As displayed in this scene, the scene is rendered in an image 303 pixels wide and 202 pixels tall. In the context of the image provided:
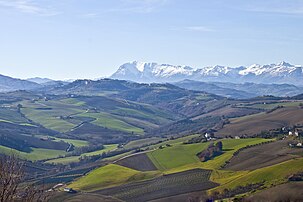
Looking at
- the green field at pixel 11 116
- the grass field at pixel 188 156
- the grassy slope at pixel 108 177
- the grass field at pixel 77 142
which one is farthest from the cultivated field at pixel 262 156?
the green field at pixel 11 116

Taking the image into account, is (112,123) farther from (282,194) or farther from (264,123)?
(282,194)

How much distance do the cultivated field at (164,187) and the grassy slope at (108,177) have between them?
355 cm

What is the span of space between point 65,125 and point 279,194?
381 feet

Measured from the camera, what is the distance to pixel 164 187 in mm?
69250

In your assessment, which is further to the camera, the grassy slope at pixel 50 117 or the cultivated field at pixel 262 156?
the grassy slope at pixel 50 117

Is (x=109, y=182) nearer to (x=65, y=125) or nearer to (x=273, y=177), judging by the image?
(x=273, y=177)

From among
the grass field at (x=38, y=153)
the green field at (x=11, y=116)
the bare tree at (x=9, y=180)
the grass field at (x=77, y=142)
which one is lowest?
the grass field at (x=77, y=142)

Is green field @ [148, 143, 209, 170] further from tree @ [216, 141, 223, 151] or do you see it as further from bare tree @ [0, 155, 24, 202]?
bare tree @ [0, 155, 24, 202]

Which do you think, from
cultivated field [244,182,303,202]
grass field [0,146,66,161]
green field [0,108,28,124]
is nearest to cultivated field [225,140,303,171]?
cultivated field [244,182,303,202]

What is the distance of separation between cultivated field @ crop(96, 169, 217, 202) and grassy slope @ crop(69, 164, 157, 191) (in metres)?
3.55

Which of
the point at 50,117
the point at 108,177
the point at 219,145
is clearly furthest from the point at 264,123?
the point at 50,117

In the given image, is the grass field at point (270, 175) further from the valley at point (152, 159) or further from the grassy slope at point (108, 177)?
the grassy slope at point (108, 177)

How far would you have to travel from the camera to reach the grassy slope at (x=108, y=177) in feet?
250

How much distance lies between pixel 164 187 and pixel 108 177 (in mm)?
13924
